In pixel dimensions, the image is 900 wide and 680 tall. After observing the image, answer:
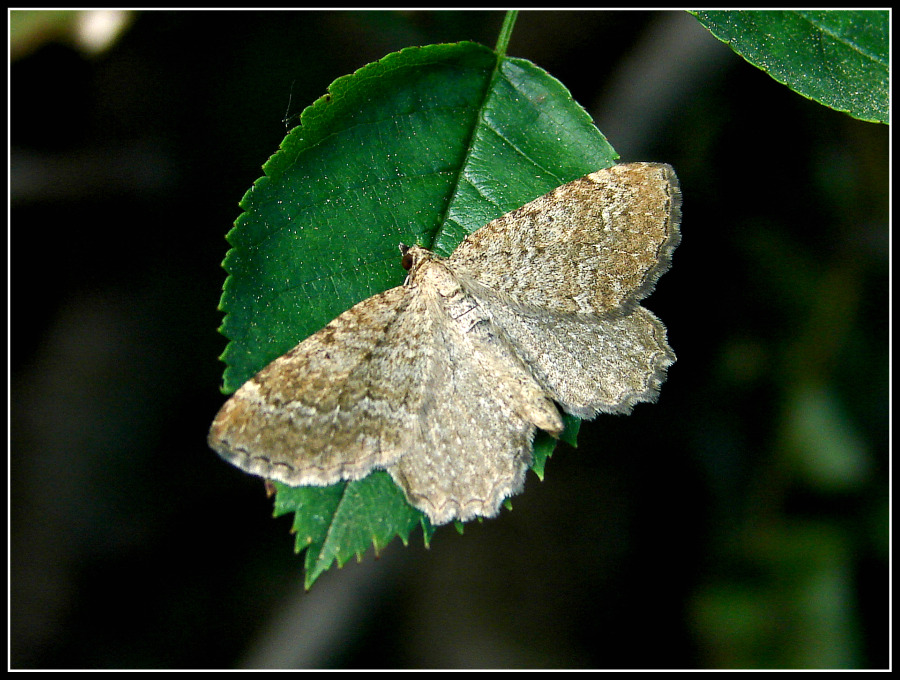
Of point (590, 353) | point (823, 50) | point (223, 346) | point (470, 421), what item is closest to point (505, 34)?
point (823, 50)

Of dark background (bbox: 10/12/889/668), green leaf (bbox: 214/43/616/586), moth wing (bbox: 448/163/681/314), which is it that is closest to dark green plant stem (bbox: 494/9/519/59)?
green leaf (bbox: 214/43/616/586)

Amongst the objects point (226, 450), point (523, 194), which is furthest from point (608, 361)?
point (226, 450)

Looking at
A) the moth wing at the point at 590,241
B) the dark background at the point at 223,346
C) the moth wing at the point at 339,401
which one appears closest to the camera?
the moth wing at the point at 339,401

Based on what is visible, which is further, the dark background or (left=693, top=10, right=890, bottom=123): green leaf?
the dark background

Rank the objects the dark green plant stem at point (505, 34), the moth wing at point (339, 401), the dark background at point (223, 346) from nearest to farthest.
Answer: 1. the moth wing at point (339, 401)
2. the dark green plant stem at point (505, 34)
3. the dark background at point (223, 346)

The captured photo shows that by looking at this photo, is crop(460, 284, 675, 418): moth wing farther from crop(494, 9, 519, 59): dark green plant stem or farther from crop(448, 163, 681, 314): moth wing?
crop(494, 9, 519, 59): dark green plant stem

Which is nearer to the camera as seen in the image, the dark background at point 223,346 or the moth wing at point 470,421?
the moth wing at point 470,421

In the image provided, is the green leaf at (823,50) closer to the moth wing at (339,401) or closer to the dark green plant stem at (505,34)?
the dark green plant stem at (505,34)

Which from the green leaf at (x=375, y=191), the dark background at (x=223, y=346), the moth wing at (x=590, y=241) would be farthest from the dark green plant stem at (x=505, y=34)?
the dark background at (x=223, y=346)
